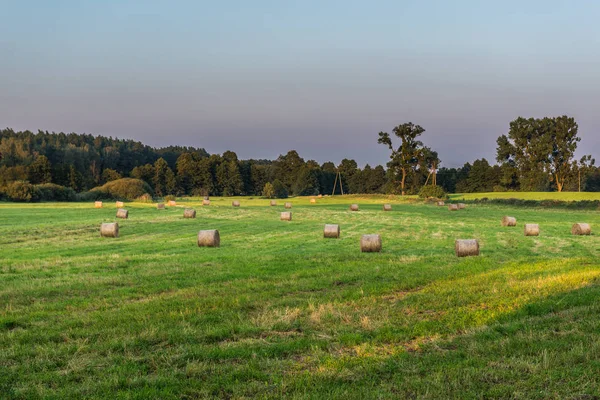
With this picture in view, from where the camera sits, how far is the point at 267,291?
10.5m

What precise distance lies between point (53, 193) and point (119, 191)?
903 cm

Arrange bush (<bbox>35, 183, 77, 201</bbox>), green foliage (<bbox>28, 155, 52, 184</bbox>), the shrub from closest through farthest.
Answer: bush (<bbox>35, 183, 77, 201</bbox>) → the shrub → green foliage (<bbox>28, 155, 52, 184</bbox>)

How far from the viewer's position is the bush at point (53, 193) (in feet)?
224

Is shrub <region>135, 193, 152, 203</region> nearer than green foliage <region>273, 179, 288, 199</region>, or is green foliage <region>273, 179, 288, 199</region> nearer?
shrub <region>135, 193, 152, 203</region>

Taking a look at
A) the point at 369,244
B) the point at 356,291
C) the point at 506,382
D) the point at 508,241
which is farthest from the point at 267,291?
the point at 508,241

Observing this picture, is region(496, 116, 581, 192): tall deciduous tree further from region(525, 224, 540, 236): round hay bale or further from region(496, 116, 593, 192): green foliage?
region(525, 224, 540, 236): round hay bale

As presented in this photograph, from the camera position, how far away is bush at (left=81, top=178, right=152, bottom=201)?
72625mm

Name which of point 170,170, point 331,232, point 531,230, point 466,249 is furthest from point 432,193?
point 170,170

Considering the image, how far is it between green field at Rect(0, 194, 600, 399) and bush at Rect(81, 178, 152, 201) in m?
60.0

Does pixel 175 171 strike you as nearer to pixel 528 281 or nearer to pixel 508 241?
pixel 508 241

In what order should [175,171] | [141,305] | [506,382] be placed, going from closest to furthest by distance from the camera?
[506,382], [141,305], [175,171]

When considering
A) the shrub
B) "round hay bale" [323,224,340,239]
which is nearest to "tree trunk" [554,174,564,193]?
the shrub

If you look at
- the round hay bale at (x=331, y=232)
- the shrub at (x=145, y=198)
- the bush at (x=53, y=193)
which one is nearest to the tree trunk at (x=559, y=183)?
the shrub at (x=145, y=198)

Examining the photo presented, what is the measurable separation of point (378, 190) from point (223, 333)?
136983 millimetres
